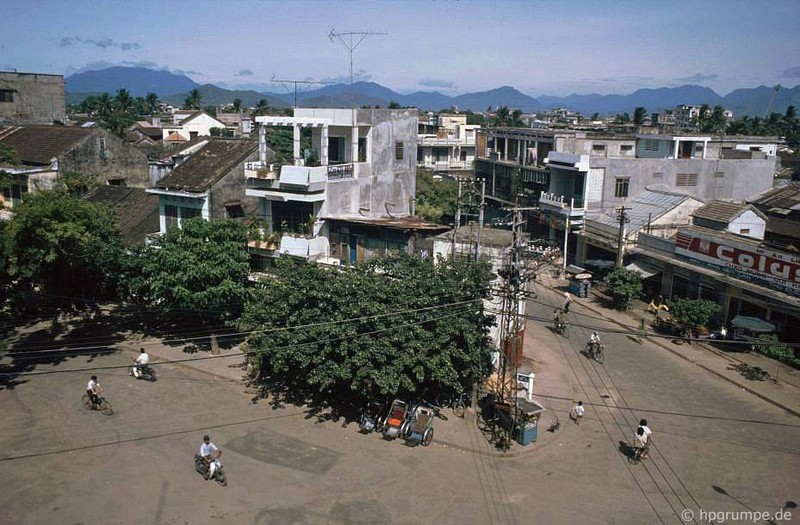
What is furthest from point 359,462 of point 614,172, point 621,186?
point 621,186

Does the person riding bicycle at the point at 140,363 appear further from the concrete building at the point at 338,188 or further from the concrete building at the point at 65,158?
the concrete building at the point at 65,158

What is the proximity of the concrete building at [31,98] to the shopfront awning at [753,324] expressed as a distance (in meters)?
49.8

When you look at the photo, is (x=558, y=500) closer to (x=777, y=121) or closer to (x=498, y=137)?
(x=498, y=137)

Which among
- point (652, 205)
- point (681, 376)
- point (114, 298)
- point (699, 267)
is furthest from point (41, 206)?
point (652, 205)

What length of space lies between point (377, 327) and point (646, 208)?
24713 millimetres

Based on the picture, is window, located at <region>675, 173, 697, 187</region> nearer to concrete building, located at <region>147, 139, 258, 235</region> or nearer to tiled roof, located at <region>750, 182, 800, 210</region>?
tiled roof, located at <region>750, 182, 800, 210</region>

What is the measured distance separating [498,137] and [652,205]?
759 inches

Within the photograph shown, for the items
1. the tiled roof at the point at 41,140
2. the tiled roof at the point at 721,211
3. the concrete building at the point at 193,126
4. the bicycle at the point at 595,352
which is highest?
the concrete building at the point at 193,126

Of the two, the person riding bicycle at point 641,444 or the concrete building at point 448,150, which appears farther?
the concrete building at point 448,150

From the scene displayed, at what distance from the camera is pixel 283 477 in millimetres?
16938

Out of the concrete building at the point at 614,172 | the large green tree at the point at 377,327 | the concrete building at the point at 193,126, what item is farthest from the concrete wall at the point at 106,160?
the concrete building at the point at 193,126

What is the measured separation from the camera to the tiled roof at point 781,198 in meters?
37.9

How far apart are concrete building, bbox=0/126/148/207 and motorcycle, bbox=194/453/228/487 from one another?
26.1 metres

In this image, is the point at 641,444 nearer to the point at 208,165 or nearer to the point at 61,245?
the point at 61,245
